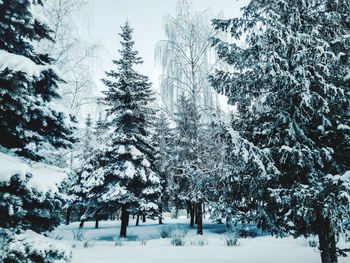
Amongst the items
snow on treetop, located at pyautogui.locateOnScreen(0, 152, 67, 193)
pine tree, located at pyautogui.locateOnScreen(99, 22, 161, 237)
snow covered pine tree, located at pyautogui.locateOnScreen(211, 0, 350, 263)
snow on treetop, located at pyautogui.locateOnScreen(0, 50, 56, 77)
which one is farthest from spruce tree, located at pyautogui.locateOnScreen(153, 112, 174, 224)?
snow on treetop, located at pyautogui.locateOnScreen(0, 50, 56, 77)

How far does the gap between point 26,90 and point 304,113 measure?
19.5 feet

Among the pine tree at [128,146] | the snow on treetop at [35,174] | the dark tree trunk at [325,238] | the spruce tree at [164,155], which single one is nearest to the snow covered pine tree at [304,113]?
the dark tree trunk at [325,238]

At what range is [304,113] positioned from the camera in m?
6.98

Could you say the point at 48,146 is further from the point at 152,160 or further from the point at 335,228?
the point at 152,160

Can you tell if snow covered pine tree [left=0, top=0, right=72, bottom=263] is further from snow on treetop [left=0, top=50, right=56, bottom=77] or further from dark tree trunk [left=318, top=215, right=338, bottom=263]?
dark tree trunk [left=318, top=215, right=338, bottom=263]

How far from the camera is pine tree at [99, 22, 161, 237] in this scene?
17656 millimetres

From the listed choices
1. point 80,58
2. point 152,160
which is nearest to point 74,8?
point 80,58

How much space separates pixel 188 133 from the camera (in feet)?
46.6

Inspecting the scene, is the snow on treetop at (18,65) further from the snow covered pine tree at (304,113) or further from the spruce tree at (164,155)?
the spruce tree at (164,155)

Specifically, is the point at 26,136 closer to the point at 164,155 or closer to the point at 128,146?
the point at 164,155

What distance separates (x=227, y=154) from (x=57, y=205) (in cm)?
382

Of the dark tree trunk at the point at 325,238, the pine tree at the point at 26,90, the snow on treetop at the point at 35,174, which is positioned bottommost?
the dark tree trunk at the point at 325,238

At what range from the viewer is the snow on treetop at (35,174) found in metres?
3.89

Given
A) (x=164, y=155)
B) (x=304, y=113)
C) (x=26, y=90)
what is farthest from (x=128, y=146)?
(x=26, y=90)
